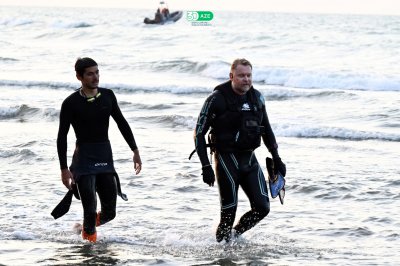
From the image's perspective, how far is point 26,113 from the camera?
18797 millimetres

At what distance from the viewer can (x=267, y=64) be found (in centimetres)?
3412

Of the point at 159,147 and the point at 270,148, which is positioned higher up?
the point at 270,148

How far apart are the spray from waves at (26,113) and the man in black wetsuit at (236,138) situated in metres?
11.2

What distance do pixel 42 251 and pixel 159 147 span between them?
258 inches

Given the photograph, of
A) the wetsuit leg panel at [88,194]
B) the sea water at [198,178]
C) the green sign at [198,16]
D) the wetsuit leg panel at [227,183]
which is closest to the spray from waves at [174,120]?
the sea water at [198,178]

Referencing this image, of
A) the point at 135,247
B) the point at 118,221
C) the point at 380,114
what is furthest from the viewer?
the point at 380,114

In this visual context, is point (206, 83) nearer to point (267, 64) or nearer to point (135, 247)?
point (267, 64)

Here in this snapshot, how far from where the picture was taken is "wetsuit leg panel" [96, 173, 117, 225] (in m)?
7.46

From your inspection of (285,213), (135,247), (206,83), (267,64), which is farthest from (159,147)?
(267,64)

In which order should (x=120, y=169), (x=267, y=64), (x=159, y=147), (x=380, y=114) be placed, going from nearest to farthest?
(x=120, y=169)
(x=159, y=147)
(x=380, y=114)
(x=267, y=64)

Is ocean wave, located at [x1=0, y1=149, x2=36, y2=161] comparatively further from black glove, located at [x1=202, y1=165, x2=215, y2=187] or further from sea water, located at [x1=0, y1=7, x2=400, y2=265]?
black glove, located at [x1=202, y1=165, x2=215, y2=187]

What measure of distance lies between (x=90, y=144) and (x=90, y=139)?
0.04m

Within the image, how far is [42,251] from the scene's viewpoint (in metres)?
7.61

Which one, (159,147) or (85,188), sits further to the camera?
(159,147)
